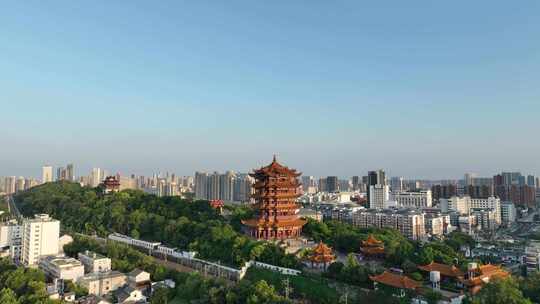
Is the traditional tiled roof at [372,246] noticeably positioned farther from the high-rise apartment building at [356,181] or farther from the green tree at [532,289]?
the high-rise apartment building at [356,181]

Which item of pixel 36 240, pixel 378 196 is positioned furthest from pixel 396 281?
pixel 378 196

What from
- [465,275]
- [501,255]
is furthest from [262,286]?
[501,255]

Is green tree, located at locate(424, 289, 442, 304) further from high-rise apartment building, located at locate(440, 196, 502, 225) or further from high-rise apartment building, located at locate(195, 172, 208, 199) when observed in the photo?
high-rise apartment building, located at locate(195, 172, 208, 199)

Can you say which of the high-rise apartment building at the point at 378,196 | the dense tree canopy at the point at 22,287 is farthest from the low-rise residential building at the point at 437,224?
the dense tree canopy at the point at 22,287

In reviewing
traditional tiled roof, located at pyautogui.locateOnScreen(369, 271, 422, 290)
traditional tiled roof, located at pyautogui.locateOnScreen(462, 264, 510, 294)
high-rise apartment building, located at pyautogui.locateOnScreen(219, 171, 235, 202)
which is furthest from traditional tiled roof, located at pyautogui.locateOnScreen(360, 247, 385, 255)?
high-rise apartment building, located at pyautogui.locateOnScreen(219, 171, 235, 202)

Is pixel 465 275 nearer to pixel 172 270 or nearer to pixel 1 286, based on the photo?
pixel 172 270

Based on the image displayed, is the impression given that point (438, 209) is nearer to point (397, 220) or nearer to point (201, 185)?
point (397, 220)
